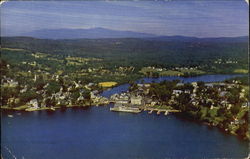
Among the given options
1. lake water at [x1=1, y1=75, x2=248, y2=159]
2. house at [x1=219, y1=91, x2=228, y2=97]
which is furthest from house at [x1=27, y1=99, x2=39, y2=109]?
house at [x1=219, y1=91, x2=228, y2=97]

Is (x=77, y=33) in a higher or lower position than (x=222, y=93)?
higher

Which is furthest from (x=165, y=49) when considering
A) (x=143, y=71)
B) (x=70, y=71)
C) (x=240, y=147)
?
(x=240, y=147)

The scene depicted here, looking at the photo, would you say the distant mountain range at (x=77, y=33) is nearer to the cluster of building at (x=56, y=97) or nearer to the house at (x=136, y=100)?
the cluster of building at (x=56, y=97)

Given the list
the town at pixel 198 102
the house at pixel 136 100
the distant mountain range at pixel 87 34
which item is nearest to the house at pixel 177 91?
the town at pixel 198 102

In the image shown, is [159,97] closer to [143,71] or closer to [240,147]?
[143,71]

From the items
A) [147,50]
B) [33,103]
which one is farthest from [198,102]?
[33,103]

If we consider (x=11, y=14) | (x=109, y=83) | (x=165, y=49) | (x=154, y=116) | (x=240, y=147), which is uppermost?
(x=11, y=14)

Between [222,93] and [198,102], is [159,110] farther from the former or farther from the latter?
[222,93]

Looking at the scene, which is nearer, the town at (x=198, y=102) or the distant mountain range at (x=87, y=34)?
the distant mountain range at (x=87, y=34)
